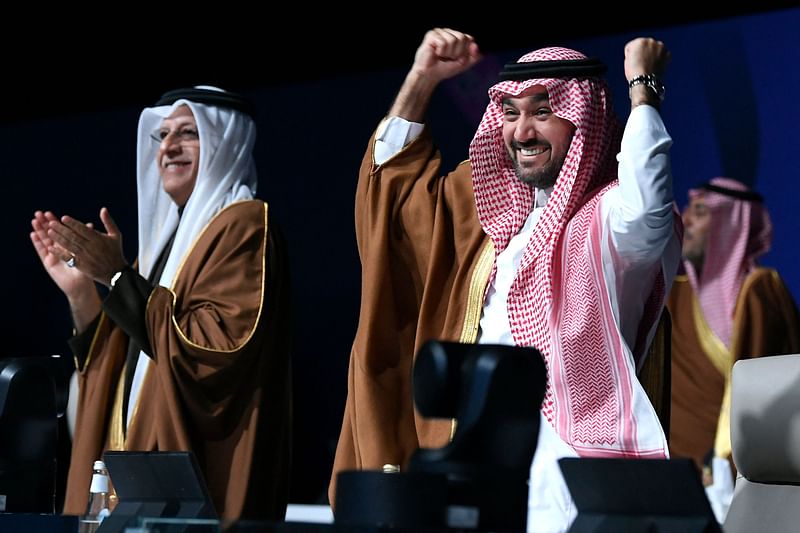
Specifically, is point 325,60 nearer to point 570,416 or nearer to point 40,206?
point 40,206

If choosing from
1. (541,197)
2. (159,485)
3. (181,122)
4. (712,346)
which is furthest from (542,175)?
(712,346)

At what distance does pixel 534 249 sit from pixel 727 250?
2.50 meters

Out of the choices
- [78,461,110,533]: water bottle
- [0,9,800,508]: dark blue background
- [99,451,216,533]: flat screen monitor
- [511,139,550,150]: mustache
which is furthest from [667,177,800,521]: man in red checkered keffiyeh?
[99,451,216,533]: flat screen monitor

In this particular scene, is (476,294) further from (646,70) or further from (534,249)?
(646,70)

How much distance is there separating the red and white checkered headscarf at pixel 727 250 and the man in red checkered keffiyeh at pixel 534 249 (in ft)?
6.56

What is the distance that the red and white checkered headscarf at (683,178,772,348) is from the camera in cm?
469

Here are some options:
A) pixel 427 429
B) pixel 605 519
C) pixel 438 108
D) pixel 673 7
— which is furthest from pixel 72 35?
pixel 605 519

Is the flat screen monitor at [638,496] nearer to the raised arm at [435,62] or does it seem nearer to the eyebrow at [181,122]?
the raised arm at [435,62]

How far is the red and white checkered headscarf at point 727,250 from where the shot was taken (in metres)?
4.69

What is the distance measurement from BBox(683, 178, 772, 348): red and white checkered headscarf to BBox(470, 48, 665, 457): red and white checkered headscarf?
6.52ft

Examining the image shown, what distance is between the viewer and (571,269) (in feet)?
8.75

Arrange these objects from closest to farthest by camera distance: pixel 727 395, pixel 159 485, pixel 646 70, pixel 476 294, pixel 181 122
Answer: pixel 159 485, pixel 646 70, pixel 476 294, pixel 181 122, pixel 727 395

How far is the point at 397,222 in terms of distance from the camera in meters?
2.92

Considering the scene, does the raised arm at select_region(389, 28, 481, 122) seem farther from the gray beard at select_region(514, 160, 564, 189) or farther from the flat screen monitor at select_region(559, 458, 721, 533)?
the flat screen monitor at select_region(559, 458, 721, 533)
